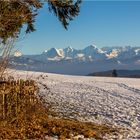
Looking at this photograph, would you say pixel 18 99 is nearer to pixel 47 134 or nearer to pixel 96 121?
pixel 47 134

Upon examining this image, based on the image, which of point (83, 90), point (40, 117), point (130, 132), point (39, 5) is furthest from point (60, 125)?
point (83, 90)

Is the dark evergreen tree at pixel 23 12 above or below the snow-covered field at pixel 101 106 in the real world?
above

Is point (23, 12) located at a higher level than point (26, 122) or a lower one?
higher

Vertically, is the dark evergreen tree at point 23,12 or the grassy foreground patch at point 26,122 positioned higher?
the dark evergreen tree at point 23,12

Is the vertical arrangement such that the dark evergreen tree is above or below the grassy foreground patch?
above

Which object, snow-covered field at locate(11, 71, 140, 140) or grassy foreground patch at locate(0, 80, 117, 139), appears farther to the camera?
snow-covered field at locate(11, 71, 140, 140)

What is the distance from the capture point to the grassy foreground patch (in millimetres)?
11648

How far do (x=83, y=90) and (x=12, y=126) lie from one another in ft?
41.5

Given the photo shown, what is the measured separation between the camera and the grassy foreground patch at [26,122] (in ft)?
38.2

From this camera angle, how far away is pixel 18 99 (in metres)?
12.5

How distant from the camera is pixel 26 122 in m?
12.3

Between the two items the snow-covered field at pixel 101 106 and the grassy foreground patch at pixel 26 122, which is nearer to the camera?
the grassy foreground patch at pixel 26 122

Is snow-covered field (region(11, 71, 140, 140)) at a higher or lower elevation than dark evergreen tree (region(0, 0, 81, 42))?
lower

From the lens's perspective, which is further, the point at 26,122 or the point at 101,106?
the point at 101,106
